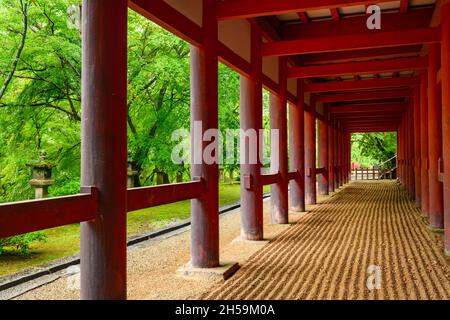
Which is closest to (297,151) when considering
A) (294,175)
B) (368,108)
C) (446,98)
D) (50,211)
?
(294,175)

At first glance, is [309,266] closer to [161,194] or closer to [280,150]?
[161,194]

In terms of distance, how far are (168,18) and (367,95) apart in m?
10.9

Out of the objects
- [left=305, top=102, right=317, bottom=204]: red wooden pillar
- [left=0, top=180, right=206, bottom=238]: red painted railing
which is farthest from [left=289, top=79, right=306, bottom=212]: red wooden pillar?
[left=0, top=180, right=206, bottom=238]: red painted railing

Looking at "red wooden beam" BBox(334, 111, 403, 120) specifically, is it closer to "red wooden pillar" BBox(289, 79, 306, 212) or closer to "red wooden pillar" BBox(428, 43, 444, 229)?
"red wooden pillar" BBox(289, 79, 306, 212)

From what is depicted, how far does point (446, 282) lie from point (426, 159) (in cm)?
495

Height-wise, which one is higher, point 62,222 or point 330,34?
point 330,34

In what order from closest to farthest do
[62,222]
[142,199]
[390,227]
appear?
[62,222] → [142,199] → [390,227]

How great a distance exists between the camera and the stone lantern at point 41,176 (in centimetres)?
995

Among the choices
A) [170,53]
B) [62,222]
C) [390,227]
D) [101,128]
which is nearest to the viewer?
[62,222]

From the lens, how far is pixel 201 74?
206 inches

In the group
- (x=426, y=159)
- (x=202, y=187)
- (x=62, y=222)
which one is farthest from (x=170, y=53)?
(x=62, y=222)

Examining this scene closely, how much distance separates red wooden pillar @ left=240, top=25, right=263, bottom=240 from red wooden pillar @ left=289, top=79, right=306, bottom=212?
3729 mm

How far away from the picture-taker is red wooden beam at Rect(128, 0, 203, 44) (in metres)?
3.82

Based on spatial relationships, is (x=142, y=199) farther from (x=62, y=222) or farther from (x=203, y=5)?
(x=203, y=5)
